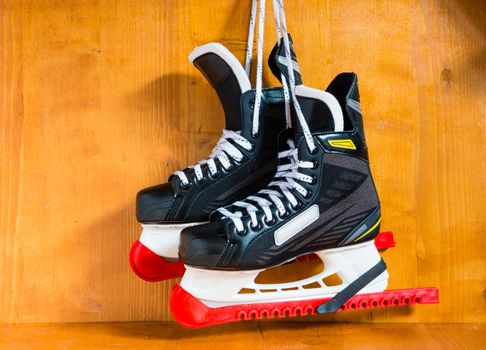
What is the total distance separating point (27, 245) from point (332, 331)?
0.57m

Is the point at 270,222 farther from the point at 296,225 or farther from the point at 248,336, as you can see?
the point at 248,336

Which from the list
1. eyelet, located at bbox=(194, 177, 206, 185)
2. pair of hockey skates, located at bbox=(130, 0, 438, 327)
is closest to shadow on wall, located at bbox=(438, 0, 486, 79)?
pair of hockey skates, located at bbox=(130, 0, 438, 327)

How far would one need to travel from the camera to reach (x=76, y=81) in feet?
3.04

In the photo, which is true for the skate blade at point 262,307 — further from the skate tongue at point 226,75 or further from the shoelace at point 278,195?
the skate tongue at point 226,75

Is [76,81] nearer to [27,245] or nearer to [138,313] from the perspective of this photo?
[27,245]

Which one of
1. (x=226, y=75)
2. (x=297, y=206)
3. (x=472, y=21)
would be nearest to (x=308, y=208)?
(x=297, y=206)

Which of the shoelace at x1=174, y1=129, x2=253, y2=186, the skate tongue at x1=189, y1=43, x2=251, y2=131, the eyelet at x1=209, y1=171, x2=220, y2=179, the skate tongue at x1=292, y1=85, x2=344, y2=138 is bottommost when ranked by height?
the eyelet at x1=209, y1=171, x2=220, y2=179

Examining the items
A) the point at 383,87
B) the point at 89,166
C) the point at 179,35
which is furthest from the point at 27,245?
the point at 383,87

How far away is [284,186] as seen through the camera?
2.45 feet

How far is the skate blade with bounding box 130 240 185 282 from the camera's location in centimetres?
80

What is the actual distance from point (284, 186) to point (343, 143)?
11 centimetres

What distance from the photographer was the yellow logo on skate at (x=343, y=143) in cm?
73

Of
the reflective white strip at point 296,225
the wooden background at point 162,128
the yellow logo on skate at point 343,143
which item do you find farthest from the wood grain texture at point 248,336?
the yellow logo on skate at point 343,143

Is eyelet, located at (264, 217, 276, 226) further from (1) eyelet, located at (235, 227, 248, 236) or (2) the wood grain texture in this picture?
(2) the wood grain texture
